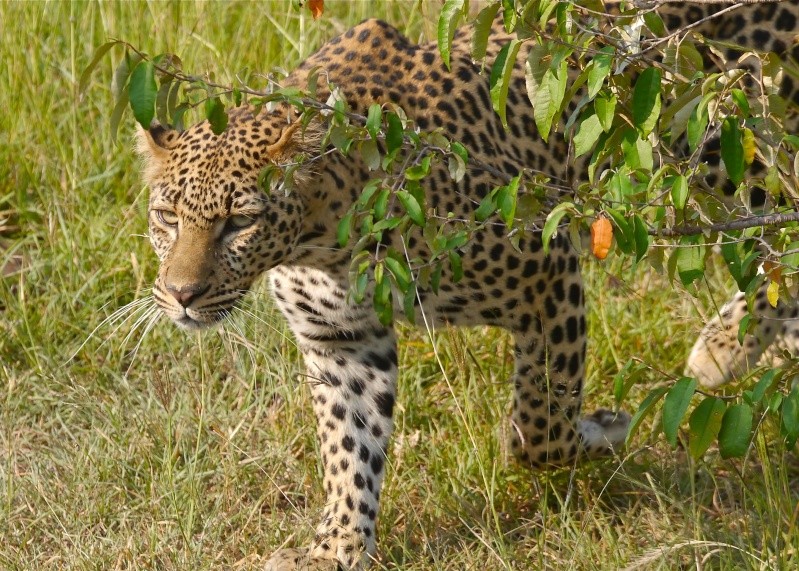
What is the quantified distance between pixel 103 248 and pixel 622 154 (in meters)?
3.39

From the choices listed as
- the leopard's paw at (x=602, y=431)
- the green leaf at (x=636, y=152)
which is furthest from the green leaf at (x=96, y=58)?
the leopard's paw at (x=602, y=431)

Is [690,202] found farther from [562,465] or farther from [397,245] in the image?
[562,465]

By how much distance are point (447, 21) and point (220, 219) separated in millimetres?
1656

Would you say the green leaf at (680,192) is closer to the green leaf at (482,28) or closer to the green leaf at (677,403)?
the green leaf at (677,403)

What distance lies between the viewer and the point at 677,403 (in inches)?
117

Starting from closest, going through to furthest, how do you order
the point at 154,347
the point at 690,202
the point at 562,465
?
the point at 690,202 → the point at 562,465 → the point at 154,347

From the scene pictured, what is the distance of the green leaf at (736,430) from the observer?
3008 mm

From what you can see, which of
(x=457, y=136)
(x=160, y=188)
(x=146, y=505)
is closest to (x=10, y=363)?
(x=146, y=505)

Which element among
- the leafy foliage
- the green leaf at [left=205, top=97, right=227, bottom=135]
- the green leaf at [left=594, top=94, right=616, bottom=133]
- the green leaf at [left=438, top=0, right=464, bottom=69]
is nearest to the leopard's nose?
the leafy foliage

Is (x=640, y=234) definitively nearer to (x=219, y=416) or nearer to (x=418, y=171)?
(x=418, y=171)

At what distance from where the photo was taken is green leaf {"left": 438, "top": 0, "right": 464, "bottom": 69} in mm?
2867

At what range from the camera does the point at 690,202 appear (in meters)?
3.30

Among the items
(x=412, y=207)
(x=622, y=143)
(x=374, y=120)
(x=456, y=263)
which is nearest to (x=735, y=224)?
(x=622, y=143)

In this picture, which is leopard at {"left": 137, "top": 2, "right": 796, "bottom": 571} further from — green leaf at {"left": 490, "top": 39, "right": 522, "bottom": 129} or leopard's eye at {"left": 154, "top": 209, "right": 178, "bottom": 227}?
green leaf at {"left": 490, "top": 39, "right": 522, "bottom": 129}
